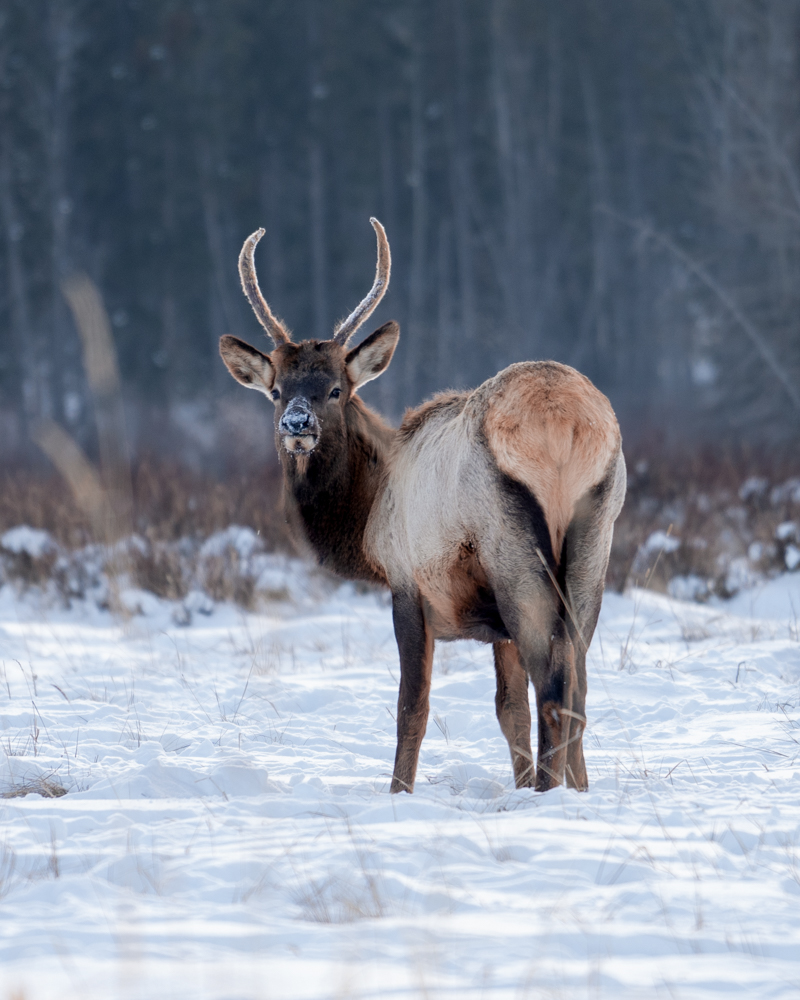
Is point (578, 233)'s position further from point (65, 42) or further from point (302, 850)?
point (302, 850)

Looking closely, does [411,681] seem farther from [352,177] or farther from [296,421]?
[352,177]

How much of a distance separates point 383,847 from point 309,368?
2355 mm

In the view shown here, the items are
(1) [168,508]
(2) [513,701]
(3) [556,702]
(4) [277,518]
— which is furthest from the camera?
(1) [168,508]

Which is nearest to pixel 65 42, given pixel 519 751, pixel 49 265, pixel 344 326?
pixel 49 265

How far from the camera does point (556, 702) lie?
3721 mm

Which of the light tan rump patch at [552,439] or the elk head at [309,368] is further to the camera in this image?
the elk head at [309,368]

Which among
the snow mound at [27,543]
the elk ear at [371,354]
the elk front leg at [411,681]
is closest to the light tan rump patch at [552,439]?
the elk front leg at [411,681]

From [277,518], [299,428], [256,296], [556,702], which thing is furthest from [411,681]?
[277,518]

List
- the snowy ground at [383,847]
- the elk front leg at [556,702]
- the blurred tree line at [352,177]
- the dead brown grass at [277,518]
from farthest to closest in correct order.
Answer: the blurred tree line at [352,177] → the dead brown grass at [277,518] → the elk front leg at [556,702] → the snowy ground at [383,847]

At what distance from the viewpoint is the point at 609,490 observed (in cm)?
391

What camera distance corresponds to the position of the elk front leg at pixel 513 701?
4402 mm

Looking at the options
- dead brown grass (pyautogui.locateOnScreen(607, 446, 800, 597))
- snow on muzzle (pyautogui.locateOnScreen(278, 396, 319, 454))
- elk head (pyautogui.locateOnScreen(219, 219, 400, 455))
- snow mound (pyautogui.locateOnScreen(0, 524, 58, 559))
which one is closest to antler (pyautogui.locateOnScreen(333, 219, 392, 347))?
elk head (pyautogui.locateOnScreen(219, 219, 400, 455))

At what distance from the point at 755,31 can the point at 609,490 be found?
1840cm

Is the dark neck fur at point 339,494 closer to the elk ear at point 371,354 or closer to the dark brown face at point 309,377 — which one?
the dark brown face at point 309,377
